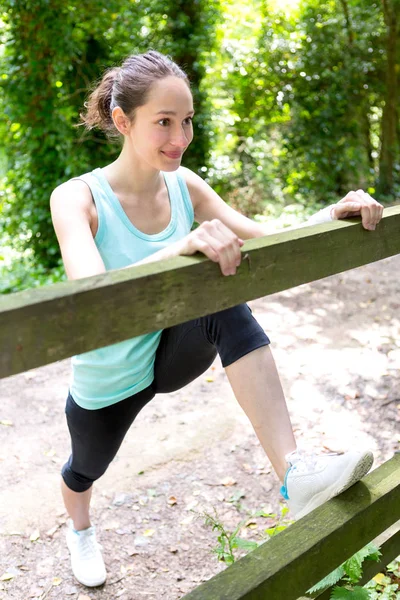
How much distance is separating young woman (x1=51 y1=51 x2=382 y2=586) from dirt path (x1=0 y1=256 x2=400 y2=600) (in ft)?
2.02

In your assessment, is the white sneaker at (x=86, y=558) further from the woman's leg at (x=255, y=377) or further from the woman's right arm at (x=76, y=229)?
the woman's right arm at (x=76, y=229)

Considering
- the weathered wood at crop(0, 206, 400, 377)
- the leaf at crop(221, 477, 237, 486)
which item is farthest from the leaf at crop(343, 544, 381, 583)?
the leaf at crop(221, 477, 237, 486)

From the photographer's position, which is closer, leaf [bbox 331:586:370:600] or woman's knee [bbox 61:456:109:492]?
leaf [bbox 331:586:370:600]

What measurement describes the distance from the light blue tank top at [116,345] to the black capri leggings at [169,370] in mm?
46

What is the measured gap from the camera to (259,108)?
40.0 feet

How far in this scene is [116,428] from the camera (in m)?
2.39

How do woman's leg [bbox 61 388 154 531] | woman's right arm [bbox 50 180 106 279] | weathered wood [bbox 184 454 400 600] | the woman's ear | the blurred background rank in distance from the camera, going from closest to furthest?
weathered wood [bbox 184 454 400 600] → woman's right arm [bbox 50 180 106 279] → the woman's ear → woman's leg [bbox 61 388 154 531] → the blurred background

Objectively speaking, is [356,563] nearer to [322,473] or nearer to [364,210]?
[322,473]

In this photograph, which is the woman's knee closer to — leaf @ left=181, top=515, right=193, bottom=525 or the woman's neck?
leaf @ left=181, top=515, right=193, bottom=525

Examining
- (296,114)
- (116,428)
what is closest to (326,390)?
(116,428)

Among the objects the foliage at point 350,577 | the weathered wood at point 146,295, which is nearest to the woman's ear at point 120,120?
the weathered wood at point 146,295

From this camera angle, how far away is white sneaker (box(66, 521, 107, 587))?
2.83 meters

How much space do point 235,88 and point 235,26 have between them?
3.52 feet

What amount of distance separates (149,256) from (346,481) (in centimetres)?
86
